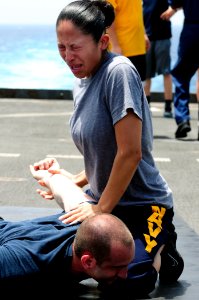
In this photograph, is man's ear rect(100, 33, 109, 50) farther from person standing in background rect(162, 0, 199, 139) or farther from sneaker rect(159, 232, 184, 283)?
person standing in background rect(162, 0, 199, 139)

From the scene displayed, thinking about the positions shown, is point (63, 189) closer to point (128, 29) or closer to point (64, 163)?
point (64, 163)

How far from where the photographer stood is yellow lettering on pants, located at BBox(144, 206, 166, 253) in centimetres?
437

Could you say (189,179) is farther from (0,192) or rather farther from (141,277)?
(141,277)

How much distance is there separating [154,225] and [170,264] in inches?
6.9

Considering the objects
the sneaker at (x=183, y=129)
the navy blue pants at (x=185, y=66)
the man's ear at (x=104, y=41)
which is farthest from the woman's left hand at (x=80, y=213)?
the sneaker at (x=183, y=129)

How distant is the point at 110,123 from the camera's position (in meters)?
4.38

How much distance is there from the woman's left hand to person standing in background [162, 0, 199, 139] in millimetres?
5811

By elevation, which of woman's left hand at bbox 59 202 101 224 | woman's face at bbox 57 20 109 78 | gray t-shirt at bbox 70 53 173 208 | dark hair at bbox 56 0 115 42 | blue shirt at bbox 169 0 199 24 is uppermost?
dark hair at bbox 56 0 115 42

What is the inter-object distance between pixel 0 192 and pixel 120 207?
316cm

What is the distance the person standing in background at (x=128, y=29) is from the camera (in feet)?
30.2

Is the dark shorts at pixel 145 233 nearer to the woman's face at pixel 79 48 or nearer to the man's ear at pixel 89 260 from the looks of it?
the man's ear at pixel 89 260

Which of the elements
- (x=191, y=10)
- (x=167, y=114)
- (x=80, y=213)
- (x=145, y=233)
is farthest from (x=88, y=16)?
(x=167, y=114)

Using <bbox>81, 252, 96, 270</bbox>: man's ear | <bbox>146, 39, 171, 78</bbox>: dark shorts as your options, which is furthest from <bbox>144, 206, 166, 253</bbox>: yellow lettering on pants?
<bbox>146, 39, 171, 78</bbox>: dark shorts

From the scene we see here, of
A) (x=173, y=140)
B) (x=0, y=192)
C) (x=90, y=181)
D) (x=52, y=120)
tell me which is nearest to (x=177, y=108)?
(x=173, y=140)
